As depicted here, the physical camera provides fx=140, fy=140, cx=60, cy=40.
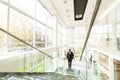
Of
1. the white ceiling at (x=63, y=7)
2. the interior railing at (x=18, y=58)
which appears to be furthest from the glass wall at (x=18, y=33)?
the white ceiling at (x=63, y=7)

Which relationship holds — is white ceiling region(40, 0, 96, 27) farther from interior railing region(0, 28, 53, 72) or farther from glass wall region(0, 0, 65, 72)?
interior railing region(0, 28, 53, 72)

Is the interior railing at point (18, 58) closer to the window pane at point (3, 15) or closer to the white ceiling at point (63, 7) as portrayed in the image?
the window pane at point (3, 15)

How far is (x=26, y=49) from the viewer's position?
4.65 m

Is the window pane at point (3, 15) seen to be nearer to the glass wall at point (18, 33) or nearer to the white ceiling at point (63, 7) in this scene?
the glass wall at point (18, 33)

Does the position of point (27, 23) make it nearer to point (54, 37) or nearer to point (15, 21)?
point (15, 21)

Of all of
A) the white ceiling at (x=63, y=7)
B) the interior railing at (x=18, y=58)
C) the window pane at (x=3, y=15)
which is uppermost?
the white ceiling at (x=63, y=7)

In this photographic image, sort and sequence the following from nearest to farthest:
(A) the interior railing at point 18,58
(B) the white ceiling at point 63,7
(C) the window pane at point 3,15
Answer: (A) the interior railing at point 18,58
(C) the window pane at point 3,15
(B) the white ceiling at point 63,7

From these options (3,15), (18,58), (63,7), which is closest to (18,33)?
(3,15)

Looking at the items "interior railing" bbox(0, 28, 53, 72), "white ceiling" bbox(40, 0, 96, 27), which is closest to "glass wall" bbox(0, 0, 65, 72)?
"interior railing" bbox(0, 28, 53, 72)

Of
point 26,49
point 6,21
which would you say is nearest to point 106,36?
point 26,49

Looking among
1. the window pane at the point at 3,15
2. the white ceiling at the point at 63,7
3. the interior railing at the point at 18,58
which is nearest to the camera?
the interior railing at the point at 18,58

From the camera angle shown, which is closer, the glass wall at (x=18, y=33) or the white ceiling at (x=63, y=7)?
the glass wall at (x=18, y=33)

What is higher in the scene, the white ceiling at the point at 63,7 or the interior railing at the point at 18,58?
the white ceiling at the point at 63,7

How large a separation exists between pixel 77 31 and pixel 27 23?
1258cm
